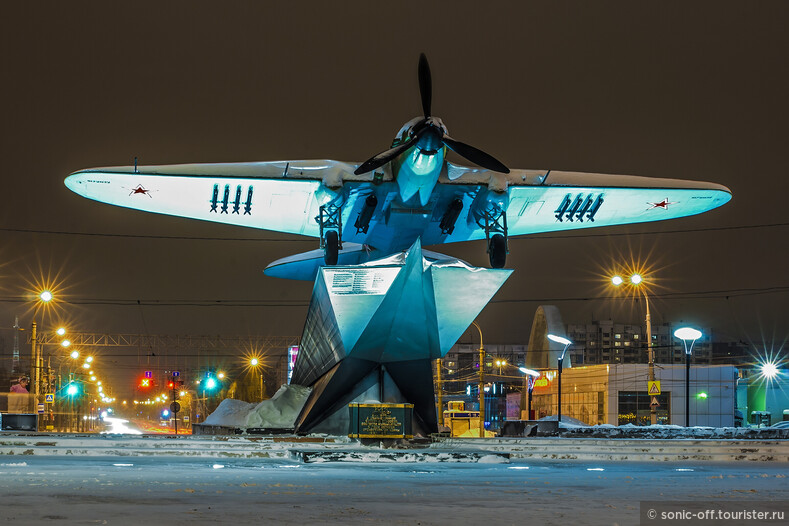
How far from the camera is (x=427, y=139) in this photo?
21188 millimetres

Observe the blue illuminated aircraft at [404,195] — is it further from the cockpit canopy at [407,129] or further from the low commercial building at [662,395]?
the low commercial building at [662,395]

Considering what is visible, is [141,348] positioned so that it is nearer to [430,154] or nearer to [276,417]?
[276,417]

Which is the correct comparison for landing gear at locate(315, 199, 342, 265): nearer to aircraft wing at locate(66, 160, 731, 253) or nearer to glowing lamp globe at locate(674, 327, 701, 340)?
aircraft wing at locate(66, 160, 731, 253)

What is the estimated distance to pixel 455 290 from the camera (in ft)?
77.5

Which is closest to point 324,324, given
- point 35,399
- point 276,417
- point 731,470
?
point 276,417

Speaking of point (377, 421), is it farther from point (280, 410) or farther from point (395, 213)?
point (280, 410)

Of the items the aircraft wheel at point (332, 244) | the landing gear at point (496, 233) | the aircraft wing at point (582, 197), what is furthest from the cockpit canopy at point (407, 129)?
the landing gear at point (496, 233)

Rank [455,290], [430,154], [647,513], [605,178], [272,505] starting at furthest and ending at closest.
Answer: [605,178] → [455,290] → [430,154] → [272,505] → [647,513]

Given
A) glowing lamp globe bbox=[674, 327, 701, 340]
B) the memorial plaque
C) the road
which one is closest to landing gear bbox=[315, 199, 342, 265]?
the memorial plaque

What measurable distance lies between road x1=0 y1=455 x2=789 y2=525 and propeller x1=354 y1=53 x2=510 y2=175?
8165 mm

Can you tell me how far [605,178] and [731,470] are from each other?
11982 millimetres


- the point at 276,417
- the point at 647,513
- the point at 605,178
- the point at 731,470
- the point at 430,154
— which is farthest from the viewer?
the point at 276,417

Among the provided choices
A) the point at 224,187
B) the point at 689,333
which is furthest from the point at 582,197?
the point at 224,187

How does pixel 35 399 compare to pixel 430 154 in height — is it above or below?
below
